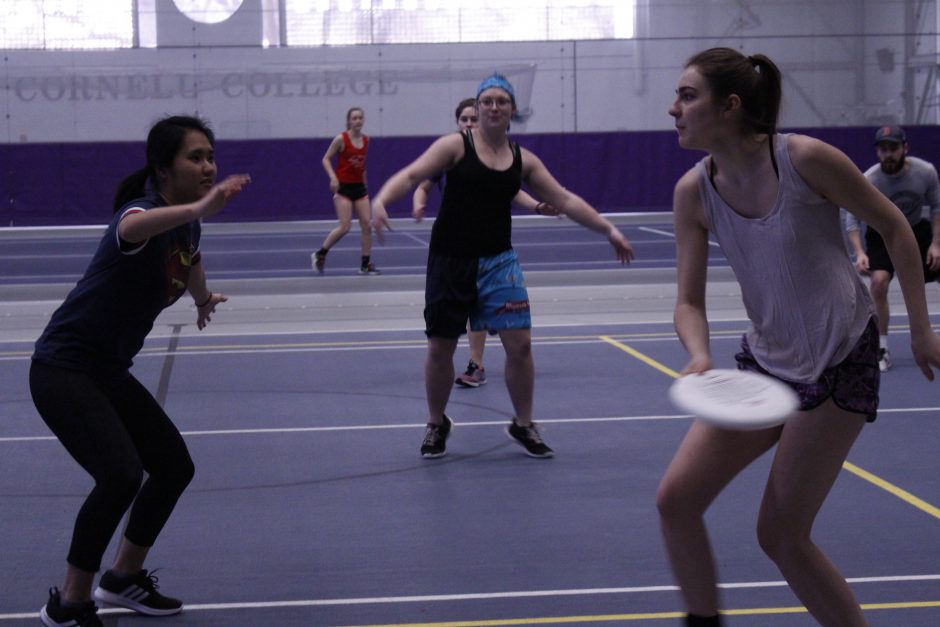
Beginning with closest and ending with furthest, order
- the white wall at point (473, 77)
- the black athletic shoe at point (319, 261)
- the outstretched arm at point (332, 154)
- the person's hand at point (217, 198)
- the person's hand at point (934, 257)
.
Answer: the person's hand at point (217, 198)
the person's hand at point (934, 257)
the outstretched arm at point (332, 154)
the black athletic shoe at point (319, 261)
the white wall at point (473, 77)

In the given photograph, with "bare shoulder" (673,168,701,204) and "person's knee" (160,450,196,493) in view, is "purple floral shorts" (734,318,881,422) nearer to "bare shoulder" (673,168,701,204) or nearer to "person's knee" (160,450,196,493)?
"bare shoulder" (673,168,701,204)

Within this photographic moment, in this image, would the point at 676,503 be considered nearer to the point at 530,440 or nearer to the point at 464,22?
the point at 530,440

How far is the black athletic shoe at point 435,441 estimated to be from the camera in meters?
7.03

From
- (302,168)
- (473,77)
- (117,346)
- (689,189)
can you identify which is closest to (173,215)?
(117,346)

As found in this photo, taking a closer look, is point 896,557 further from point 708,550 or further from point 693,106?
point 693,106

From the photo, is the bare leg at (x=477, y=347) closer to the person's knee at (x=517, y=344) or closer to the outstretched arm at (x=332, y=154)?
the person's knee at (x=517, y=344)

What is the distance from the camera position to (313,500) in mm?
6180

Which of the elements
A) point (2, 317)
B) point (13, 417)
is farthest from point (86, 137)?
point (13, 417)

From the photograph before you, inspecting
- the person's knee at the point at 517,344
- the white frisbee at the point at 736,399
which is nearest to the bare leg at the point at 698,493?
the white frisbee at the point at 736,399

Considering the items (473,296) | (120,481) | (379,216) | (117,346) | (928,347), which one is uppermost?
(379,216)

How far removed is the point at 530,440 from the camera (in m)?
7.03

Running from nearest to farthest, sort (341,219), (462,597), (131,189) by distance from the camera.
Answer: (131,189)
(462,597)
(341,219)

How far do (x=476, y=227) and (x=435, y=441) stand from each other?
3.83 ft

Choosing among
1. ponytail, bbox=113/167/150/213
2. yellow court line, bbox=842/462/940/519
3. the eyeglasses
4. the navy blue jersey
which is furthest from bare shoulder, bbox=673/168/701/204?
the eyeglasses
